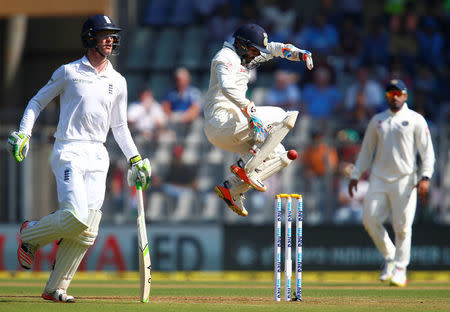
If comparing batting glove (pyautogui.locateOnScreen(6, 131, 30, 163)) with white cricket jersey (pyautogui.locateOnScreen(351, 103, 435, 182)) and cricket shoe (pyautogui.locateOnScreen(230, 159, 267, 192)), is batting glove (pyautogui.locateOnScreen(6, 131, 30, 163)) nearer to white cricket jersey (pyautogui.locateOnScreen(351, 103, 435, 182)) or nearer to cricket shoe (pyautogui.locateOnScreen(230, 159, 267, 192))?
cricket shoe (pyautogui.locateOnScreen(230, 159, 267, 192))

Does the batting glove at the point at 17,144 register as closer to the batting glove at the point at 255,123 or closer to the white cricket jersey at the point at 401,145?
the batting glove at the point at 255,123

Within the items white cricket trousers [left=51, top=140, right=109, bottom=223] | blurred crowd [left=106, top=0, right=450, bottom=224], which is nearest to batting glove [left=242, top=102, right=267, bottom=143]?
white cricket trousers [left=51, top=140, right=109, bottom=223]

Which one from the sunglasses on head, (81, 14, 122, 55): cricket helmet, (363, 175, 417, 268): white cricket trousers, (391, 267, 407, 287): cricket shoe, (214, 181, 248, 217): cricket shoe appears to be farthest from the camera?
the sunglasses on head

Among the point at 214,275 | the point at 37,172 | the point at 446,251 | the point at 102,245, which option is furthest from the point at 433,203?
the point at 37,172

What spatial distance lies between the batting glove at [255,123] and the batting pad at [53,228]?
211 centimetres

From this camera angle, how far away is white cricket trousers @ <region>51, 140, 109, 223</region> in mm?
7684

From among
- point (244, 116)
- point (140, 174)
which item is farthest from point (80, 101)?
point (244, 116)

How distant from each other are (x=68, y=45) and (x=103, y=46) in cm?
1146

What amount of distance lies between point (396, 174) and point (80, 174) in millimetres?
4748

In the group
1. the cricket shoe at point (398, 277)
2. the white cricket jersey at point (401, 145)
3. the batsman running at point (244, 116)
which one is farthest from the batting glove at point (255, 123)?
the cricket shoe at point (398, 277)

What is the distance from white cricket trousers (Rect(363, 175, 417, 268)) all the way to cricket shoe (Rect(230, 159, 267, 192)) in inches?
98.9

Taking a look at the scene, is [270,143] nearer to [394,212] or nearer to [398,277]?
[394,212]

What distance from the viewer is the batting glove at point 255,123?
8.85 m

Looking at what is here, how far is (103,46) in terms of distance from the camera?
8.11m
